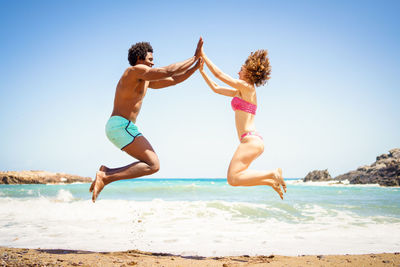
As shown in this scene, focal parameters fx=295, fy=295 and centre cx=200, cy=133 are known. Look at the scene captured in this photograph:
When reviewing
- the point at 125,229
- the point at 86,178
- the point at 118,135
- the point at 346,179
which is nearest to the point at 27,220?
the point at 125,229

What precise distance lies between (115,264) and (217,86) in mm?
3190

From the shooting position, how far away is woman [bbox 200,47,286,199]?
166 inches

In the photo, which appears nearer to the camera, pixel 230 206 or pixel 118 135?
pixel 118 135

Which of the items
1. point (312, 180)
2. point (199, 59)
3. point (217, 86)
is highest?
point (199, 59)

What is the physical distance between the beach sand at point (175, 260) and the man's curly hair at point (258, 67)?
9.12 feet

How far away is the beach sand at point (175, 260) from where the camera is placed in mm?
4062

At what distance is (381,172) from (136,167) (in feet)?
137

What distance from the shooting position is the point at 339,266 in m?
4.28

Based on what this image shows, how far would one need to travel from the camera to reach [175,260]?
4.57 meters

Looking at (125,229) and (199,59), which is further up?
(199,59)

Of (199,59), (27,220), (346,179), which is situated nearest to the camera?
(199,59)

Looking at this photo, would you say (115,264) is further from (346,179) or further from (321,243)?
(346,179)

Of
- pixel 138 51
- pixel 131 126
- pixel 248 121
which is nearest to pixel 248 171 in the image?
pixel 248 121

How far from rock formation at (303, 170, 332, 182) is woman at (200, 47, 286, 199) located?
153 ft
